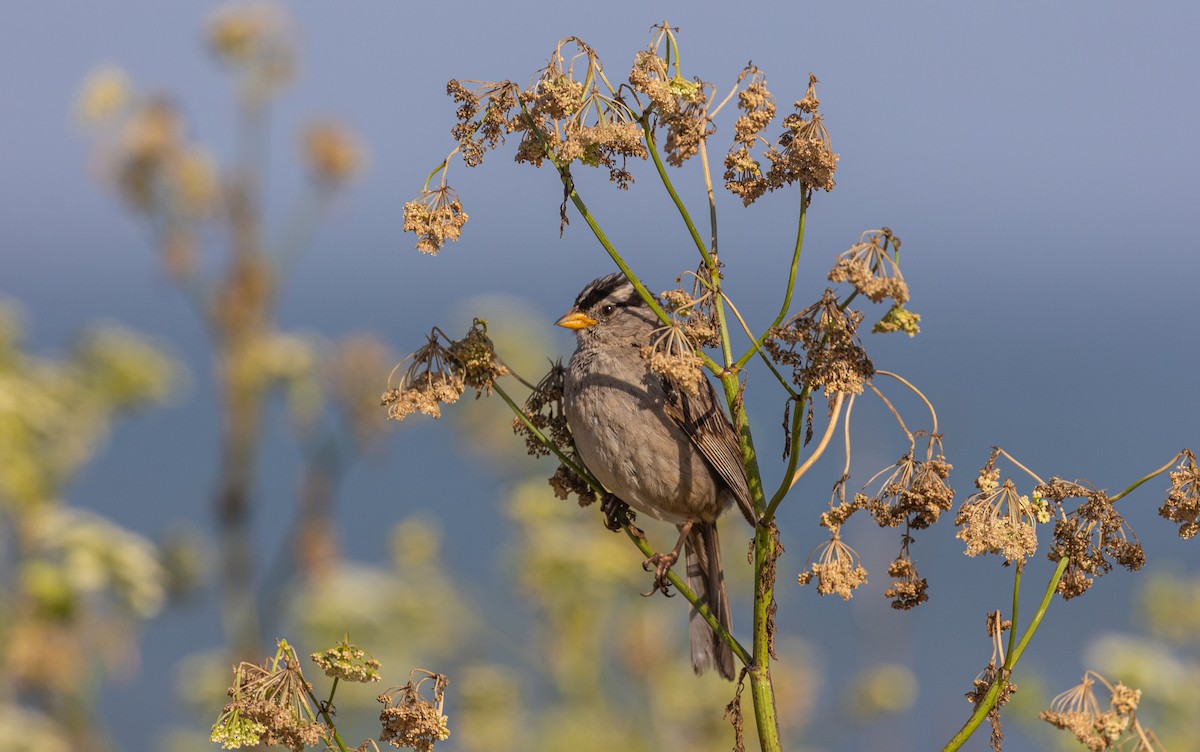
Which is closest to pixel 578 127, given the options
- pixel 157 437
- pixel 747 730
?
pixel 747 730

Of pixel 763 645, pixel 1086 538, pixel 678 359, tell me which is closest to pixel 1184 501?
pixel 1086 538

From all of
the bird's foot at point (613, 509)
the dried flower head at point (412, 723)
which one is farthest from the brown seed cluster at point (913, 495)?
the bird's foot at point (613, 509)

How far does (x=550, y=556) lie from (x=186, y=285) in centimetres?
186

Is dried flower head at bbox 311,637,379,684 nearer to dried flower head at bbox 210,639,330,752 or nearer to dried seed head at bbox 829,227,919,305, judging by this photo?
dried flower head at bbox 210,639,330,752

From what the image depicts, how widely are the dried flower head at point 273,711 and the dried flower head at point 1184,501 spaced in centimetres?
154

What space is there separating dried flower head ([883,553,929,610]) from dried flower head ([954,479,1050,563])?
167 millimetres

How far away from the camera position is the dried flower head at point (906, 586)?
2439 mm

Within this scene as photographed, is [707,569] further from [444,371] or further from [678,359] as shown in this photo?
[678,359]

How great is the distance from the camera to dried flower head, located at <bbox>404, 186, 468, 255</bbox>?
2555 millimetres

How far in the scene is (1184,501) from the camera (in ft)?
7.68

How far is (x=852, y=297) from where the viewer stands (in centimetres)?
224

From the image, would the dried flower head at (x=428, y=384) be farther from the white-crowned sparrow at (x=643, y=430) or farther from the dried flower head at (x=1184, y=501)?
the dried flower head at (x=1184, y=501)

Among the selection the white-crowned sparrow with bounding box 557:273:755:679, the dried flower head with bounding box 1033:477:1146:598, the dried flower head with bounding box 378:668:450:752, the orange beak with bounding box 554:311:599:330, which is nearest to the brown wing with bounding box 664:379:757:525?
the white-crowned sparrow with bounding box 557:273:755:679

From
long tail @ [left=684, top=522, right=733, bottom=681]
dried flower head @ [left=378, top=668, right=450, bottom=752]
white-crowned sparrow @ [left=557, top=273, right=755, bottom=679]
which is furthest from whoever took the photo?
long tail @ [left=684, top=522, right=733, bottom=681]
